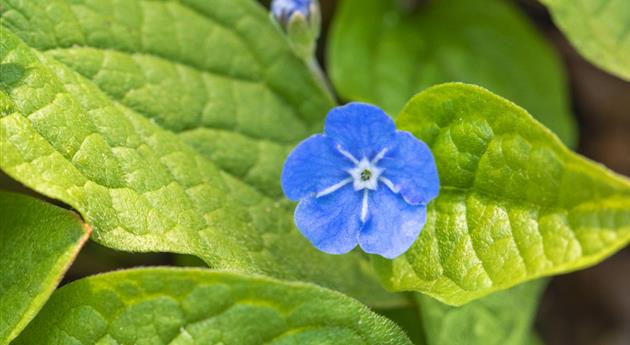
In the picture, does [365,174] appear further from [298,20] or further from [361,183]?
[298,20]

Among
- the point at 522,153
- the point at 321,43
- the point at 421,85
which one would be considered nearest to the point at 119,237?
the point at 522,153

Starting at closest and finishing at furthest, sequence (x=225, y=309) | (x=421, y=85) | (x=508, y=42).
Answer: (x=225, y=309), (x=421, y=85), (x=508, y=42)

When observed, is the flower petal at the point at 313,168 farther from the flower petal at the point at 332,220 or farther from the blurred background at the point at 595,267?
the blurred background at the point at 595,267

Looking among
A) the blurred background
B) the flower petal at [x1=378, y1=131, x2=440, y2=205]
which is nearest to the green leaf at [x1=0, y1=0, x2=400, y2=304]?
Result: the flower petal at [x1=378, y1=131, x2=440, y2=205]

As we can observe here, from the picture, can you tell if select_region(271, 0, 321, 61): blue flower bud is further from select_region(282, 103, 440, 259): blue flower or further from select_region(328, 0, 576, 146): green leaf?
select_region(282, 103, 440, 259): blue flower

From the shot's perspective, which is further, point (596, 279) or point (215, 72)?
point (596, 279)

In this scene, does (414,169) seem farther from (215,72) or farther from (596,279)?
(596,279)
